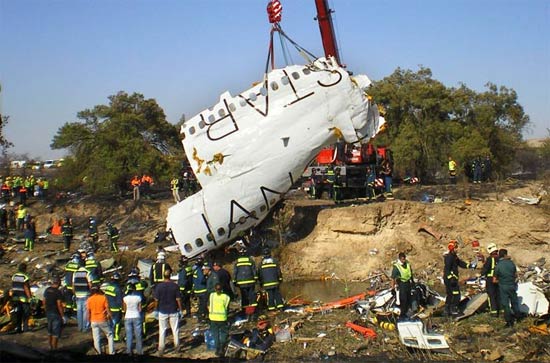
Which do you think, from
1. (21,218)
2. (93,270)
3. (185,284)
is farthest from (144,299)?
(21,218)

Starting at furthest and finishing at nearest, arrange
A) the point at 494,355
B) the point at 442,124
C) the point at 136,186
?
the point at 442,124 → the point at 136,186 → the point at 494,355

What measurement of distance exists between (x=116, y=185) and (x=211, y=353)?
830 inches

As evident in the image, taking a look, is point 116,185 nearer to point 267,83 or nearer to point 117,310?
point 267,83

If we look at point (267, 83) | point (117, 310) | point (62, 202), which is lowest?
Answer: point (117, 310)

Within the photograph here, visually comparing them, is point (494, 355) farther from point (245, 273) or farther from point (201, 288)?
point (201, 288)

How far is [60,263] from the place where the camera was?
2133 cm

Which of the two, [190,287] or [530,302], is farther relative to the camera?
[190,287]

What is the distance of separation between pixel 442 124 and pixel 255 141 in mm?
19398

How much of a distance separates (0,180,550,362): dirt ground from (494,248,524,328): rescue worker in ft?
1.03

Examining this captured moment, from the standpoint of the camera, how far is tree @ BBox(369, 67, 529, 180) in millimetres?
33781

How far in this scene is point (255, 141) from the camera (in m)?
18.3

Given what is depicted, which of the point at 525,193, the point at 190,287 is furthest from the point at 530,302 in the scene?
the point at 525,193

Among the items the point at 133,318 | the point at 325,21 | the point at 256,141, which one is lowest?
the point at 133,318

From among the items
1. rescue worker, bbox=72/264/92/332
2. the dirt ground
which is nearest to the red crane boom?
the dirt ground
